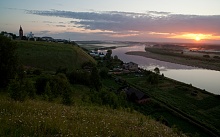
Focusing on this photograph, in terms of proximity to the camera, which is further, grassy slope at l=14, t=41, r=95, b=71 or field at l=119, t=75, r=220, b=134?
grassy slope at l=14, t=41, r=95, b=71

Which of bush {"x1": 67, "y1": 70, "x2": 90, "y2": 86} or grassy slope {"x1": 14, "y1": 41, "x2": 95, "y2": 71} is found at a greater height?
grassy slope {"x1": 14, "y1": 41, "x2": 95, "y2": 71}

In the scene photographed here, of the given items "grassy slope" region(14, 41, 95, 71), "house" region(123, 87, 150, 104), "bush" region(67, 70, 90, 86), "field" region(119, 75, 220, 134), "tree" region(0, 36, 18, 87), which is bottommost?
"field" region(119, 75, 220, 134)

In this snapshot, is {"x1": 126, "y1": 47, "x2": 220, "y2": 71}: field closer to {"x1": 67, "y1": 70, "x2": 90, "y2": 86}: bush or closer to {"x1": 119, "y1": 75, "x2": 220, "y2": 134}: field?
{"x1": 119, "y1": 75, "x2": 220, "y2": 134}: field

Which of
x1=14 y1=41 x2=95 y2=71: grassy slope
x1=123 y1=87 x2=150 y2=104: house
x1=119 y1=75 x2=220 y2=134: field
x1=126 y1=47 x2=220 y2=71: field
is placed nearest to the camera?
→ x1=119 y1=75 x2=220 y2=134: field

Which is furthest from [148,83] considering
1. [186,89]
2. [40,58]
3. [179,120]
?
[40,58]

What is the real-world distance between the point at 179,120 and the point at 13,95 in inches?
1119

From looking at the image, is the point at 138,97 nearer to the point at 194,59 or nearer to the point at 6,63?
the point at 6,63

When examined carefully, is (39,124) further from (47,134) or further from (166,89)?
(166,89)

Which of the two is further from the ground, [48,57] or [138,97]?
[48,57]

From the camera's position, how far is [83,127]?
7.69m

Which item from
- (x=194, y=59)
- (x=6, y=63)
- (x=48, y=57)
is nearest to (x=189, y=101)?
(x=6, y=63)

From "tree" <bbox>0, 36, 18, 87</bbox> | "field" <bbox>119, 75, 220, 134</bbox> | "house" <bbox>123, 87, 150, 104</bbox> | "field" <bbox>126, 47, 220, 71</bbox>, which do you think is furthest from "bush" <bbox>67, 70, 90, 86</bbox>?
A: "field" <bbox>126, 47, 220, 71</bbox>

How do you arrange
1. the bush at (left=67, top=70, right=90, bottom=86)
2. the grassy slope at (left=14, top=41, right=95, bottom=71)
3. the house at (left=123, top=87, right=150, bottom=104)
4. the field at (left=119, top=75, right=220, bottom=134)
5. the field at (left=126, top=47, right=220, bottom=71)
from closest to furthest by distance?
the field at (left=119, top=75, right=220, bottom=134)
the house at (left=123, top=87, right=150, bottom=104)
the bush at (left=67, top=70, right=90, bottom=86)
the grassy slope at (left=14, top=41, right=95, bottom=71)
the field at (left=126, top=47, right=220, bottom=71)

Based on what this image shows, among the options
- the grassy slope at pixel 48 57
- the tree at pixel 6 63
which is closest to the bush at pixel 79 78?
the grassy slope at pixel 48 57
